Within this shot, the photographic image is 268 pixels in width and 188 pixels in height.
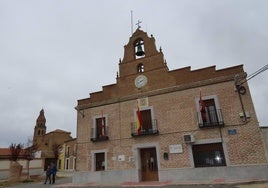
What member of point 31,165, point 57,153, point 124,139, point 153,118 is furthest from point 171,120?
point 57,153

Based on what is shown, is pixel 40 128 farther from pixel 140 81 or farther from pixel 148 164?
pixel 148 164

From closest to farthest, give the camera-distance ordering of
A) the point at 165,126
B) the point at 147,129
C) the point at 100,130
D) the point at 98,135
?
the point at 165,126
the point at 147,129
the point at 98,135
the point at 100,130

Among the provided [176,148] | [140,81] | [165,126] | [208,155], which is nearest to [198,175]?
[208,155]

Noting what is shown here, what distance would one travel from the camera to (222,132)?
11078 mm

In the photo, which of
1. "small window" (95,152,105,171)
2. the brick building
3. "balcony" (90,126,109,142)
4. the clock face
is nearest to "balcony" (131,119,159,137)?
the brick building

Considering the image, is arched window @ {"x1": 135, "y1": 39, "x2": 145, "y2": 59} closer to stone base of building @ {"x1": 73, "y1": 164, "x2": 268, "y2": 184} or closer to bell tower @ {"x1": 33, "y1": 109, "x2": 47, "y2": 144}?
stone base of building @ {"x1": 73, "y1": 164, "x2": 268, "y2": 184}

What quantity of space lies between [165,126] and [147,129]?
4.35ft

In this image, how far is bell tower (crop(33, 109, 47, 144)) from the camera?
57312 millimetres

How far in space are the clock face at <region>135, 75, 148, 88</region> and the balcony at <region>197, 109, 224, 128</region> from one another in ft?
14.3

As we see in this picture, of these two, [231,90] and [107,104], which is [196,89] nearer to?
[231,90]

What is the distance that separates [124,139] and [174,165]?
12.2 ft

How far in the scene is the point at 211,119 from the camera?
11.6 m

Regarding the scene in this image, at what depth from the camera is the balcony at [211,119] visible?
11.2 metres

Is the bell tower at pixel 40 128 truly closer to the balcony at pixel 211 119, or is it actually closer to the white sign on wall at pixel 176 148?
the white sign on wall at pixel 176 148
